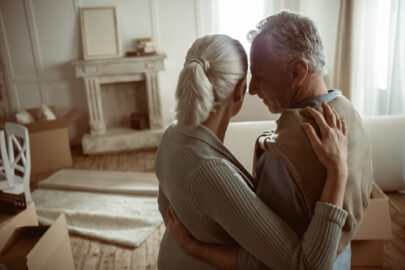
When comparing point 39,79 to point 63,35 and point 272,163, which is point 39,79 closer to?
point 63,35

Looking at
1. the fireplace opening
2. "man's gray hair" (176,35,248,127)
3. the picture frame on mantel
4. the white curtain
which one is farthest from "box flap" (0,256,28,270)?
the picture frame on mantel

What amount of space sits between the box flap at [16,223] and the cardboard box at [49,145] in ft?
6.94

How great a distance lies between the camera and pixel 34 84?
4.58 m

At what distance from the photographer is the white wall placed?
4.40 m

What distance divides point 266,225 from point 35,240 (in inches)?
54.9

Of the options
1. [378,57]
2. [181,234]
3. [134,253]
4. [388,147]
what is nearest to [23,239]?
[134,253]

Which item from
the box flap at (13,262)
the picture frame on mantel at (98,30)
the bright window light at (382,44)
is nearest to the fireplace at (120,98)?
the picture frame on mantel at (98,30)

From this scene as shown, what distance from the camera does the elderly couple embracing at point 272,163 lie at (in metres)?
0.82

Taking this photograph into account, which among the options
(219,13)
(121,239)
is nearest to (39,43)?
(219,13)

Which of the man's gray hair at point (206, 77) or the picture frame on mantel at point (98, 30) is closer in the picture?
the man's gray hair at point (206, 77)

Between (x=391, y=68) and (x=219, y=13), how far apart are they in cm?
256

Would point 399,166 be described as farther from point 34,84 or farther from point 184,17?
point 34,84

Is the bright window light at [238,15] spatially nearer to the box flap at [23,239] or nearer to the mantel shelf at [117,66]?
the mantel shelf at [117,66]

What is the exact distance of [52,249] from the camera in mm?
1641
